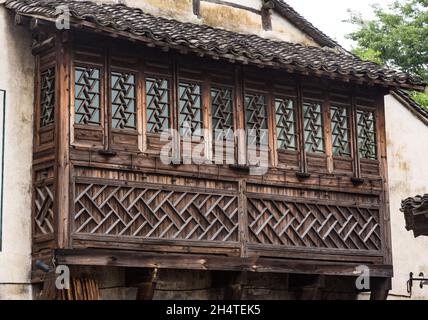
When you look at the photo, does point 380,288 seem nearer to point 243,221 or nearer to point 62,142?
point 243,221

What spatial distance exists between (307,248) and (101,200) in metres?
3.84

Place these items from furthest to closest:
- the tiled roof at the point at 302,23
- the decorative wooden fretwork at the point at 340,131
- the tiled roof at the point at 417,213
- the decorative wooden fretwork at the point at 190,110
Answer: the tiled roof at the point at 302,23
the decorative wooden fretwork at the point at 340,131
the decorative wooden fretwork at the point at 190,110
the tiled roof at the point at 417,213

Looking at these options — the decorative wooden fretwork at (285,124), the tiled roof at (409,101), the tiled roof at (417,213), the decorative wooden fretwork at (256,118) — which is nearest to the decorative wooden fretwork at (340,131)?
the decorative wooden fretwork at (285,124)

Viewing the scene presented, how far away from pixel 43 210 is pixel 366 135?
6097mm

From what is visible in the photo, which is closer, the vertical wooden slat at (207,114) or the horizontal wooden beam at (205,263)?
the horizontal wooden beam at (205,263)

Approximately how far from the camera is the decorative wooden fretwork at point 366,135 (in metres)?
20.1

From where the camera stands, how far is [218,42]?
18.0 metres

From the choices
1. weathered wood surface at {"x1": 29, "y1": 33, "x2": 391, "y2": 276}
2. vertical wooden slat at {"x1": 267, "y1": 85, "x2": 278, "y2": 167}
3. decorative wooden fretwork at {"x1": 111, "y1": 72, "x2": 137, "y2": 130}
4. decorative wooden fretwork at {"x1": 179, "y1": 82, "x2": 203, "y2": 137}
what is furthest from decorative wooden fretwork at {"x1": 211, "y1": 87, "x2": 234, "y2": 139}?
decorative wooden fretwork at {"x1": 111, "y1": 72, "x2": 137, "y2": 130}

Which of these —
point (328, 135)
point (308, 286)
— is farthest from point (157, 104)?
point (308, 286)

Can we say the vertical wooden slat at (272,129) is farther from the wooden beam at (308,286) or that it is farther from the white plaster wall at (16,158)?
the white plaster wall at (16,158)

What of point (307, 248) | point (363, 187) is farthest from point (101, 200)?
point (363, 187)

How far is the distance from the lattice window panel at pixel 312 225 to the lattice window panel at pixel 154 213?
51 cm

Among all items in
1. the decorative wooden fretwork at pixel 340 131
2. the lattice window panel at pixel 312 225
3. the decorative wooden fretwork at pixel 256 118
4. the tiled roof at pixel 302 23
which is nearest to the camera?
the lattice window panel at pixel 312 225

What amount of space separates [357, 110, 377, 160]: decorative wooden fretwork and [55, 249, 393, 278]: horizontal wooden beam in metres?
1.94
